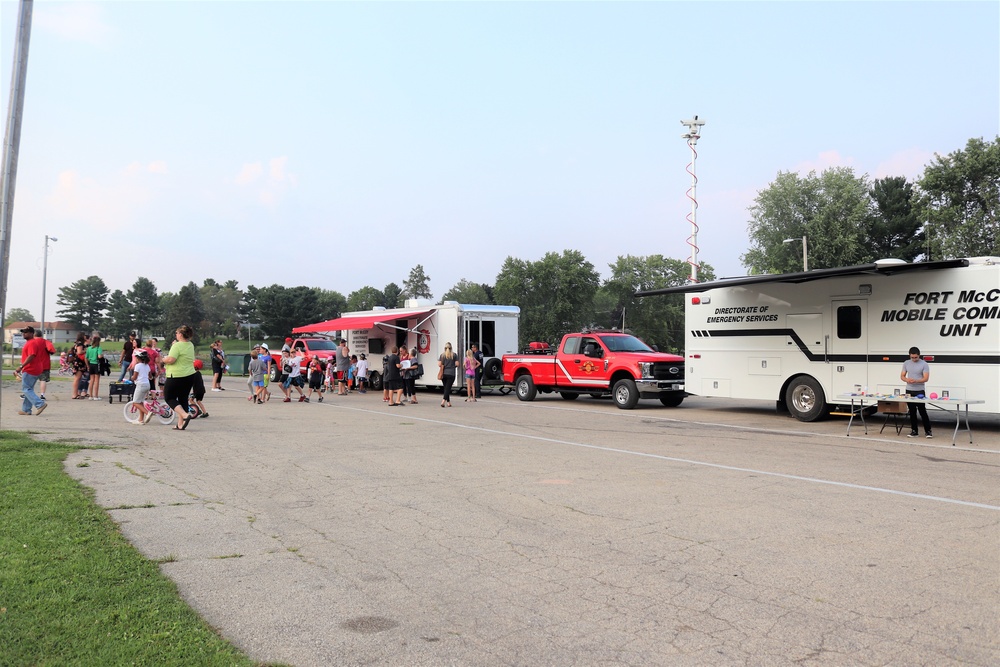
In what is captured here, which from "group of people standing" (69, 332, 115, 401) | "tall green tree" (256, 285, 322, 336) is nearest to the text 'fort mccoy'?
"group of people standing" (69, 332, 115, 401)

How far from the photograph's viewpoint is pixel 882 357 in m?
14.6

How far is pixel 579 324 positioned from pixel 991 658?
255 feet

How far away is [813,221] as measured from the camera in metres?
60.7

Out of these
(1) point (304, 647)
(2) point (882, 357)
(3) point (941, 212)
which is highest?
(3) point (941, 212)

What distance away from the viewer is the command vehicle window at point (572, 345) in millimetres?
21281

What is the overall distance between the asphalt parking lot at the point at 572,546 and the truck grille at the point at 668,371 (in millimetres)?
6985

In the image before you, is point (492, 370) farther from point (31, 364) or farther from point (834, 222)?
point (834, 222)

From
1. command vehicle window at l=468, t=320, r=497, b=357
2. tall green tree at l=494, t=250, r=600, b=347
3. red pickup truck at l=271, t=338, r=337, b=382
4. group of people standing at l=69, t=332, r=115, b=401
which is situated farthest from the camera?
tall green tree at l=494, t=250, r=600, b=347

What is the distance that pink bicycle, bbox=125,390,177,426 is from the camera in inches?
568

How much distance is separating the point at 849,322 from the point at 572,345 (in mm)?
7930

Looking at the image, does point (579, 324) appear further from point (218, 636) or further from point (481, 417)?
point (218, 636)

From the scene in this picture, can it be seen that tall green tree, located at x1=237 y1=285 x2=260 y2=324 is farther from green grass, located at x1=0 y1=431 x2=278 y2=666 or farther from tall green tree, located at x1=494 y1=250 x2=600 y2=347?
green grass, located at x1=0 y1=431 x2=278 y2=666

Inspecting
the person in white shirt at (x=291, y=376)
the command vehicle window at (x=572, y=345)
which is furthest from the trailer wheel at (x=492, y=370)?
the person in white shirt at (x=291, y=376)

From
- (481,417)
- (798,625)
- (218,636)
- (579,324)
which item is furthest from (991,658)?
(579,324)
